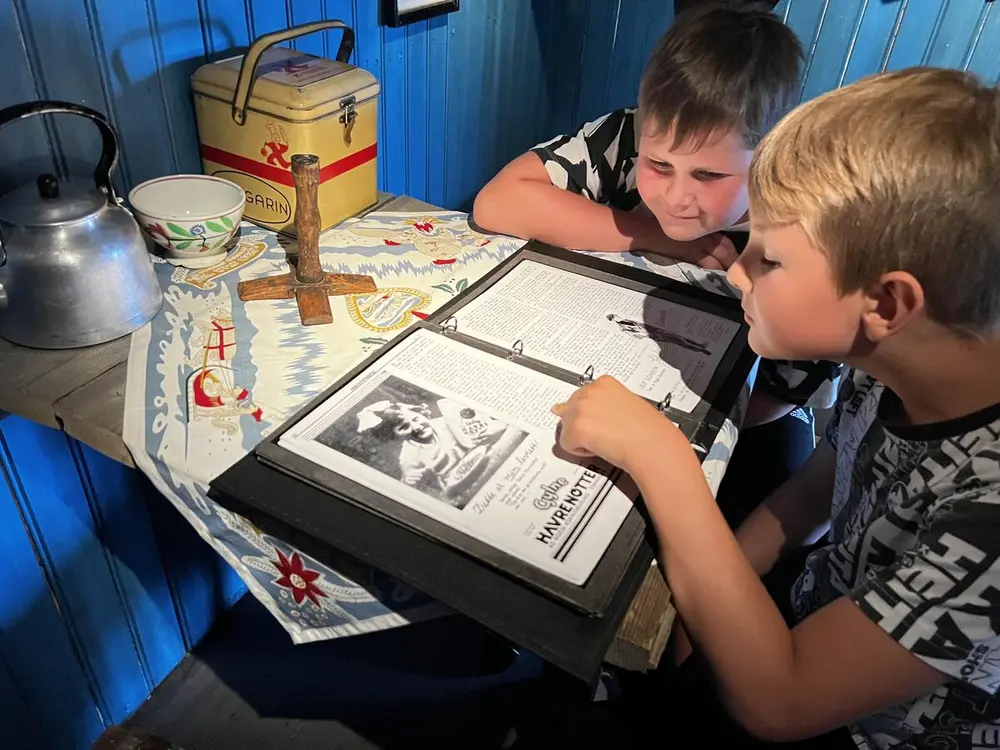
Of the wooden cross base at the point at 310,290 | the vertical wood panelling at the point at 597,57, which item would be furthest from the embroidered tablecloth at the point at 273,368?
the vertical wood panelling at the point at 597,57

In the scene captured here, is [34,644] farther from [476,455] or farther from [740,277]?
[740,277]

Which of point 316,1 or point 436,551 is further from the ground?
point 316,1

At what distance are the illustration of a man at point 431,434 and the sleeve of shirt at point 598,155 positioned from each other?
61cm


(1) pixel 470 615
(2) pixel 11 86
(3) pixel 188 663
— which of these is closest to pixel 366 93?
(2) pixel 11 86

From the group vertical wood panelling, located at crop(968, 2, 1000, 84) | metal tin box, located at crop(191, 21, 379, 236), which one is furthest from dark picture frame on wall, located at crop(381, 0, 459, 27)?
vertical wood panelling, located at crop(968, 2, 1000, 84)

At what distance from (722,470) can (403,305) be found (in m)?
0.42

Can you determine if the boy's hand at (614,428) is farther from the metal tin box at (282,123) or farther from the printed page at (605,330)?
the metal tin box at (282,123)

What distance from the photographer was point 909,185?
564 mm

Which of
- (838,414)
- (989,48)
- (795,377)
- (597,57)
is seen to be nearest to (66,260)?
(838,414)

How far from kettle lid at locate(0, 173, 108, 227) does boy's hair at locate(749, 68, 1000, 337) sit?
2.18 ft

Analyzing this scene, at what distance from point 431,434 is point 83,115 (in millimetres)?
482

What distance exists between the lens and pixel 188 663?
1347 millimetres

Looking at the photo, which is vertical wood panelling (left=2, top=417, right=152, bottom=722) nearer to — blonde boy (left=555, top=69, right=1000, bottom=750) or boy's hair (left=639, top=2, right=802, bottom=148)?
blonde boy (left=555, top=69, right=1000, bottom=750)

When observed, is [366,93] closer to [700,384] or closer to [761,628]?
[700,384]
